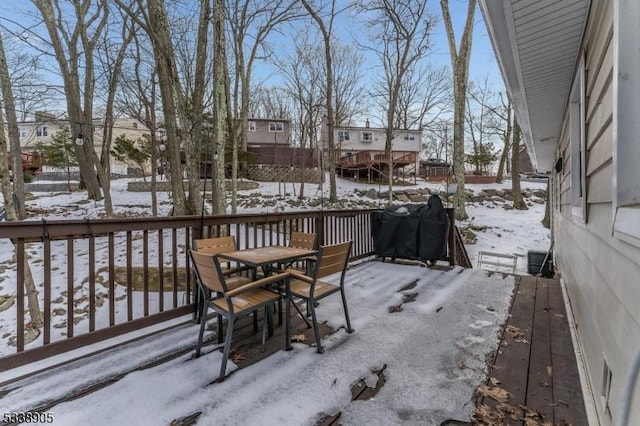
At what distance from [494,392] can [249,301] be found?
172cm

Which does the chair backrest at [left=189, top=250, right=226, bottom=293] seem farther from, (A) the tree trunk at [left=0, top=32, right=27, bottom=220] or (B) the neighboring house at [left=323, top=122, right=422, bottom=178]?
(B) the neighboring house at [left=323, top=122, right=422, bottom=178]

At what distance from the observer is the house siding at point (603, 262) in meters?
1.26

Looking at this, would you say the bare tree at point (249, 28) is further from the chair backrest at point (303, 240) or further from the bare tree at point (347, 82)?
the chair backrest at point (303, 240)

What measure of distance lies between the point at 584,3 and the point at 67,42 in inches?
563

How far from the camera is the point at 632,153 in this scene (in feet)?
3.88

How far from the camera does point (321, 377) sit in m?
2.12

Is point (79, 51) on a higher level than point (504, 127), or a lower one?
higher

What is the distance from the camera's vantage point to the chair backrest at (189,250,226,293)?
214 centimetres

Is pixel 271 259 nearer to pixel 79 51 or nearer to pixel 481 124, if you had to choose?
pixel 79 51

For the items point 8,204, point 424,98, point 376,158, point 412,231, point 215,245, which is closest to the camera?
point 215,245

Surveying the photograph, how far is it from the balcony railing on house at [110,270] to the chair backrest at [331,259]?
4.19 ft

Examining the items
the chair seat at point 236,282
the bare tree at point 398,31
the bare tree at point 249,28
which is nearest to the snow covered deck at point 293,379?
the chair seat at point 236,282

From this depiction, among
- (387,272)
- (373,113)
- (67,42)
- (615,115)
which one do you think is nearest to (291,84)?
(373,113)

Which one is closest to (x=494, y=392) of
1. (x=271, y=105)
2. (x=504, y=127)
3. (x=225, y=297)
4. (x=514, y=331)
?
(x=514, y=331)
